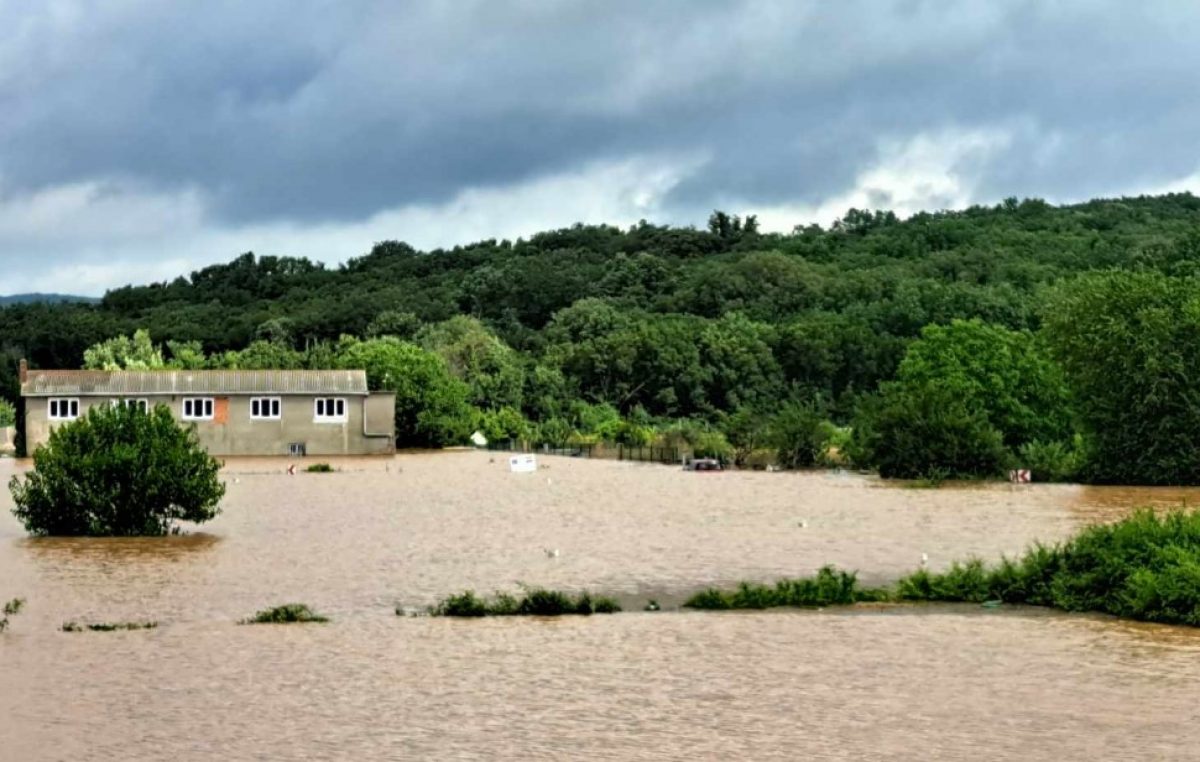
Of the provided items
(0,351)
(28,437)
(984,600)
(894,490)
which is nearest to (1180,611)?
(984,600)

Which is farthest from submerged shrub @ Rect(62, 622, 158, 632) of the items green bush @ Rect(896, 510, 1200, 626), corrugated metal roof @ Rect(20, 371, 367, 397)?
corrugated metal roof @ Rect(20, 371, 367, 397)

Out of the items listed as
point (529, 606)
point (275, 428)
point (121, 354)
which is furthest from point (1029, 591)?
point (121, 354)

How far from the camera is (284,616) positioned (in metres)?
24.5

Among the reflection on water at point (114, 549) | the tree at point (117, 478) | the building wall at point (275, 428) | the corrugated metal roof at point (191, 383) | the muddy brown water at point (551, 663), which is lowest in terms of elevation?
the muddy brown water at point (551, 663)

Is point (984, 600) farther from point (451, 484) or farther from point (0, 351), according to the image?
point (0, 351)

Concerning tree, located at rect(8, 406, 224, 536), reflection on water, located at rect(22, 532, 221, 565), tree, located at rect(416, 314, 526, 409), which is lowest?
reflection on water, located at rect(22, 532, 221, 565)

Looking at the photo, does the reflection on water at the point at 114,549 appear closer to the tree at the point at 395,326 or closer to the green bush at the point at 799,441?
the green bush at the point at 799,441

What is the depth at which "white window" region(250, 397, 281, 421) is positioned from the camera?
74.1 metres

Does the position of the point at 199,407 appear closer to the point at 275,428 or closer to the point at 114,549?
the point at 275,428

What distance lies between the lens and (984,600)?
1019 inches

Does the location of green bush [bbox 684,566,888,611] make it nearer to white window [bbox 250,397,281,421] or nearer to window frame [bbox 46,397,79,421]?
white window [bbox 250,397,281,421]

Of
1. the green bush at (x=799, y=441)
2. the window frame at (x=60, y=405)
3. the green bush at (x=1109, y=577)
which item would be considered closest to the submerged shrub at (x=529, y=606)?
the green bush at (x=1109, y=577)

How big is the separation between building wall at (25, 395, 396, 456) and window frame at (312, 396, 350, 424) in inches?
3.5

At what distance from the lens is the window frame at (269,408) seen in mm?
74062
